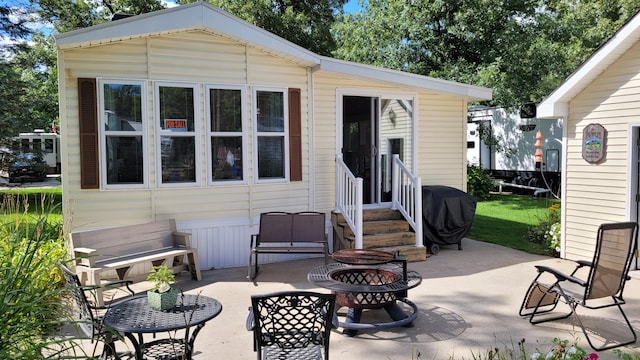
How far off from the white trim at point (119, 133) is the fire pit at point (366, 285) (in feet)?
10.6

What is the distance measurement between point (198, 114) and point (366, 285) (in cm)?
393

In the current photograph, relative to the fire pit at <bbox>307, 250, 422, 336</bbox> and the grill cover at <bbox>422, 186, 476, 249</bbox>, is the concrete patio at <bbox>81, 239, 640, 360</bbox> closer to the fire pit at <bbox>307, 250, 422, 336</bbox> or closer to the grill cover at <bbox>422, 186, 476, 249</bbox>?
the fire pit at <bbox>307, 250, 422, 336</bbox>

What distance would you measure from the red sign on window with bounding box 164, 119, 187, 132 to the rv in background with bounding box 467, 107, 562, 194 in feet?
40.4

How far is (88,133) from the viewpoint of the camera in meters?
6.36

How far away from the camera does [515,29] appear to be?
15297 mm

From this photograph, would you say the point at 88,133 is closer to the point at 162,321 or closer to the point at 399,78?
the point at 162,321

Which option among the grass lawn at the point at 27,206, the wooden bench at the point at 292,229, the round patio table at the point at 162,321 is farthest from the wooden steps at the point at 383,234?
the grass lawn at the point at 27,206

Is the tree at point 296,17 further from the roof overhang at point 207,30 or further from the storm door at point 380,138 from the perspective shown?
the roof overhang at point 207,30

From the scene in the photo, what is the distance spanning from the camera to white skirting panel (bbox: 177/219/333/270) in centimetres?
707

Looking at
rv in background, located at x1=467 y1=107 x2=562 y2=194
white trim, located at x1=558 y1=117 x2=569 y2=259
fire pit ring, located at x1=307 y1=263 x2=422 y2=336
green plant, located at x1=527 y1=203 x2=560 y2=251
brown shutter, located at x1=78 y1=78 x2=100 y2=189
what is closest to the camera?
fire pit ring, located at x1=307 y1=263 x2=422 y2=336

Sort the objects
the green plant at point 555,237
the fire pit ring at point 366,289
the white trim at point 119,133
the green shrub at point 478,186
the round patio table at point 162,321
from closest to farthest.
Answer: the round patio table at point 162,321 < the fire pit ring at point 366,289 < the white trim at point 119,133 < the green plant at point 555,237 < the green shrub at point 478,186

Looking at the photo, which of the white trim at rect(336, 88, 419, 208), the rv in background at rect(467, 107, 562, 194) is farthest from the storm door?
the rv in background at rect(467, 107, 562, 194)

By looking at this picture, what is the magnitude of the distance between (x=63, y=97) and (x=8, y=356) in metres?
4.99

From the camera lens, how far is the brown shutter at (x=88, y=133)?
6.32m
